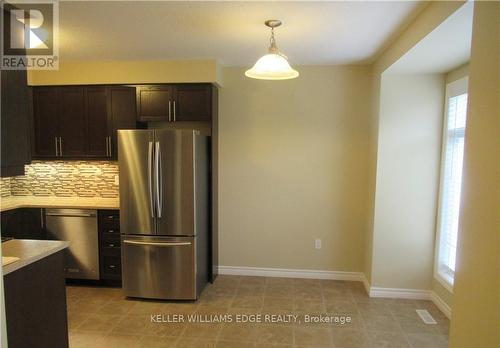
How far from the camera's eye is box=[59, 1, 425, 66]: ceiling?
213 cm

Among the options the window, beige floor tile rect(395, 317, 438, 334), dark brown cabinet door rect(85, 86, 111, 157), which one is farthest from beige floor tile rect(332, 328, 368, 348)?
dark brown cabinet door rect(85, 86, 111, 157)

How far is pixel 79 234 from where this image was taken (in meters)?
3.52

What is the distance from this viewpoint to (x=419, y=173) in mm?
3211

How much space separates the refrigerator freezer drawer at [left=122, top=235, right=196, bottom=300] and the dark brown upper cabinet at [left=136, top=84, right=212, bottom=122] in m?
1.36

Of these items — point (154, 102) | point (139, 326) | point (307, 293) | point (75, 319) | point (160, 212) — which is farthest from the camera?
point (154, 102)

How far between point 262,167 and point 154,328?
6.73 ft

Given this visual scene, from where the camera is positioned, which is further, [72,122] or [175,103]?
[72,122]

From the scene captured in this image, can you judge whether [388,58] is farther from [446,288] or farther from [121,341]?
[121,341]

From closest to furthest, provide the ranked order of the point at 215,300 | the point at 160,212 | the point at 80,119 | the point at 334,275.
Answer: the point at 160,212 → the point at 215,300 → the point at 80,119 → the point at 334,275

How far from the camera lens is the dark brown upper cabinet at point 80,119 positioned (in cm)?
362

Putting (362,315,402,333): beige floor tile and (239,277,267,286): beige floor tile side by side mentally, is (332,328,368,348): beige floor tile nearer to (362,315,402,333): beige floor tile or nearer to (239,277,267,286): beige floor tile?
(362,315,402,333): beige floor tile

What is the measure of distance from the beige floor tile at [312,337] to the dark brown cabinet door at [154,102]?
2582 millimetres

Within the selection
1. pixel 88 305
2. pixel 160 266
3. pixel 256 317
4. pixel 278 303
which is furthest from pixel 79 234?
pixel 278 303

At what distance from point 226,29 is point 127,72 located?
1.60 metres
